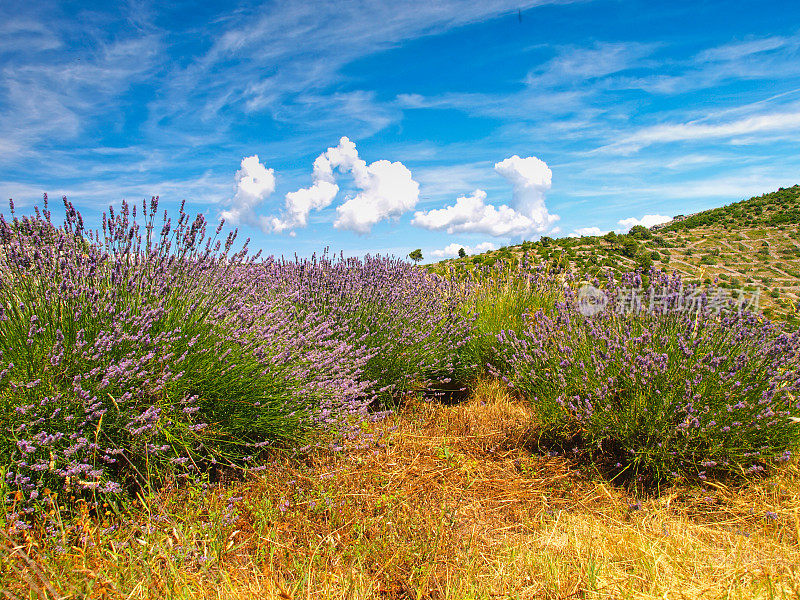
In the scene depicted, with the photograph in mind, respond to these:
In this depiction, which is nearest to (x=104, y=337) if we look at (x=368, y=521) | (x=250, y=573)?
(x=250, y=573)

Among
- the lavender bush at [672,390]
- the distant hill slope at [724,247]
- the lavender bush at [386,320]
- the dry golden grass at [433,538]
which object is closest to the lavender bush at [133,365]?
the dry golden grass at [433,538]

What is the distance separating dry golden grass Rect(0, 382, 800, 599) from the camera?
1620 millimetres

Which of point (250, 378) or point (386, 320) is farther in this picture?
point (386, 320)

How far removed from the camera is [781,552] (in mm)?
1974

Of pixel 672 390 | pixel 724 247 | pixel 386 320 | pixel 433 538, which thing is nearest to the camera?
pixel 433 538

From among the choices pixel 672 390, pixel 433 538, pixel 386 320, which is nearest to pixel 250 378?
pixel 433 538

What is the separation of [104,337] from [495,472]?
231 centimetres

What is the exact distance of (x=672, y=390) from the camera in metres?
2.65

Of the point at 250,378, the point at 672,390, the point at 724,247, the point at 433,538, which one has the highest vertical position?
the point at 724,247

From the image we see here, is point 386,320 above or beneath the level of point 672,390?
above

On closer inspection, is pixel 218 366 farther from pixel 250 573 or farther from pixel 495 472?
pixel 495 472

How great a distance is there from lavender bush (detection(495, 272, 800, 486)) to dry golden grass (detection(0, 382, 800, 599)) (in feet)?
0.67

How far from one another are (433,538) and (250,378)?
1200 mm

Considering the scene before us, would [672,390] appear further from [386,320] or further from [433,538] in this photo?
[386,320]
